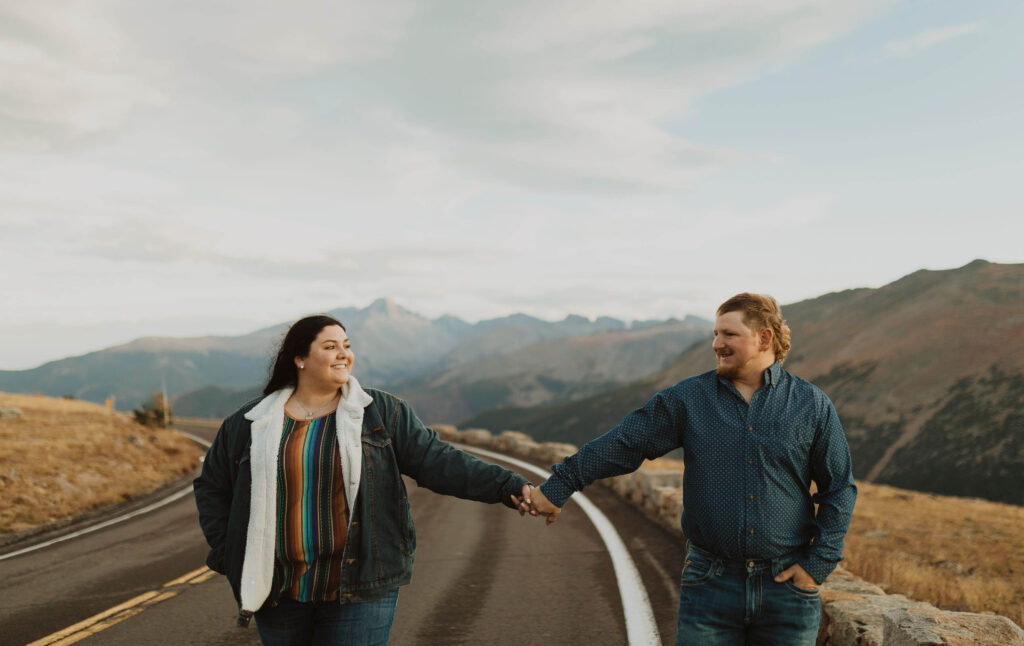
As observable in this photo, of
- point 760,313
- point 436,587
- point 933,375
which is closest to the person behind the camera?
point 760,313

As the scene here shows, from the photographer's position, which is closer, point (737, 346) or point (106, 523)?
point (737, 346)

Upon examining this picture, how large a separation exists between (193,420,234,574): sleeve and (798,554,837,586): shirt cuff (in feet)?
8.55

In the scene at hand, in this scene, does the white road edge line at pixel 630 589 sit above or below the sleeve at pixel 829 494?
below

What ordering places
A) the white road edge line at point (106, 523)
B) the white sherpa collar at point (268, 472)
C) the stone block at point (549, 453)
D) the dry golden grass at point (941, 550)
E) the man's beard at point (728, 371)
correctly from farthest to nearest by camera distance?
Answer: 1. the stone block at point (549, 453)
2. the white road edge line at point (106, 523)
3. the dry golden grass at point (941, 550)
4. the man's beard at point (728, 371)
5. the white sherpa collar at point (268, 472)

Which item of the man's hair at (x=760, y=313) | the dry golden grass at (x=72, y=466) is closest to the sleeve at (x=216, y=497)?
the man's hair at (x=760, y=313)

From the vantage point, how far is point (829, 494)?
3273 millimetres

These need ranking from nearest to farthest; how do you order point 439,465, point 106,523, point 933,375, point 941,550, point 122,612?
point 439,465, point 122,612, point 106,523, point 941,550, point 933,375

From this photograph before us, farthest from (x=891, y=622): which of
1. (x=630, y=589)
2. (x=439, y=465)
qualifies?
(x=630, y=589)

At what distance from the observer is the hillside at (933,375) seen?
194 feet

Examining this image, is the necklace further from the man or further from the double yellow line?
the double yellow line

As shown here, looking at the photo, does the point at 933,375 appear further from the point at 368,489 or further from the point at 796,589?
the point at 368,489

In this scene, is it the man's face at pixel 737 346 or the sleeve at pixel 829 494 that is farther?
the man's face at pixel 737 346

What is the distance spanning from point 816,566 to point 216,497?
2.73m

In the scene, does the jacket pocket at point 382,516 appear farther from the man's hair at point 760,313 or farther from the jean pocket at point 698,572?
the man's hair at point 760,313
